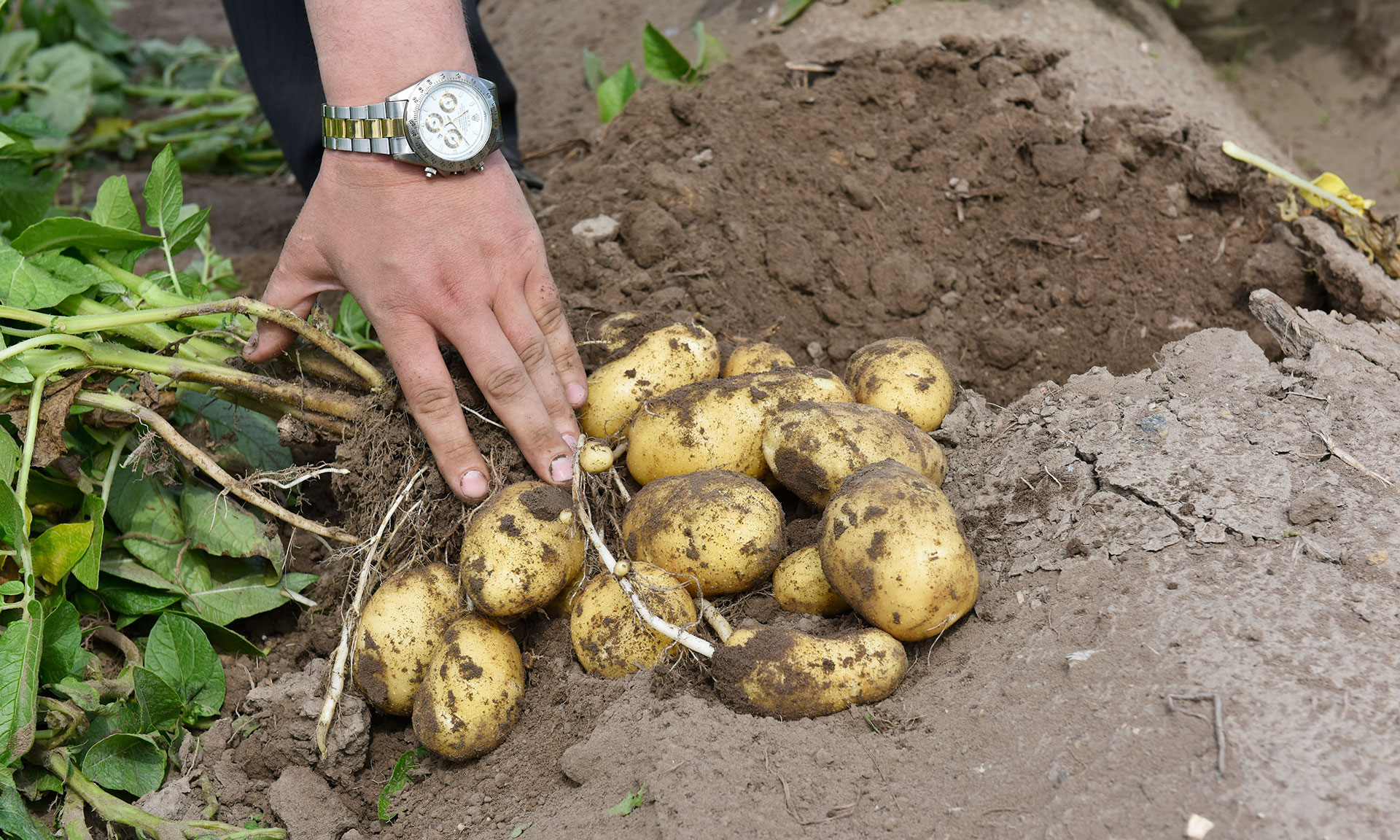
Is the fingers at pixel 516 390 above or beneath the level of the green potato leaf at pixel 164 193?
beneath

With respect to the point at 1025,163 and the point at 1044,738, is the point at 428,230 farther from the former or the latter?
the point at 1025,163

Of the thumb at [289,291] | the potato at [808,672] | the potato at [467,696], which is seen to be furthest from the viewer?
the thumb at [289,291]

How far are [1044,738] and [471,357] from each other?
143 centimetres

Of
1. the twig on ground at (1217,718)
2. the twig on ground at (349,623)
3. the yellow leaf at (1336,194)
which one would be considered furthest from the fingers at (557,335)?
the yellow leaf at (1336,194)

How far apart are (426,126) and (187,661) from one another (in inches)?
56.0

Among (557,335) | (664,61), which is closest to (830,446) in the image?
(557,335)

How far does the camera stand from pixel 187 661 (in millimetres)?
2186

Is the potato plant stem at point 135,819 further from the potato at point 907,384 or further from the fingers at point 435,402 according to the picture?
the potato at point 907,384

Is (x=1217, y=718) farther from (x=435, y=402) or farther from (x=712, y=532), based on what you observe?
(x=435, y=402)

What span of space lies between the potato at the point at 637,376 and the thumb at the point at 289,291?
2.29ft

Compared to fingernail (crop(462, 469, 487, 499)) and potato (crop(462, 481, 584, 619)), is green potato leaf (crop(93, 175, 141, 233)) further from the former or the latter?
potato (crop(462, 481, 584, 619))

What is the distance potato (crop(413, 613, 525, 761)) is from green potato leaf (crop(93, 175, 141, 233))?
5.18ft

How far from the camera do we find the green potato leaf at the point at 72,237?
7.55 ft

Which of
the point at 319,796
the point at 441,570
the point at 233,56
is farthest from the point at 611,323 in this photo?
the point at 233,56
